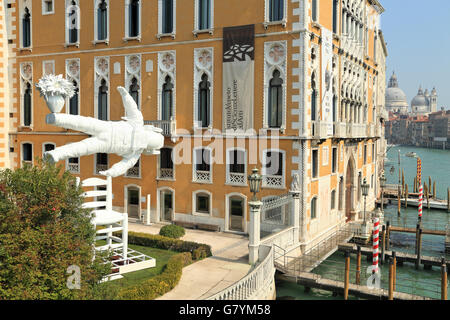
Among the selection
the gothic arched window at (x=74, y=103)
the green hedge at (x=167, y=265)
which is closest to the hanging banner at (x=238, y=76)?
the green hedge at (x=167, y=265)

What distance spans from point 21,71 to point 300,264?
22.6m

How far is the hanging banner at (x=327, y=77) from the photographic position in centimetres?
2425

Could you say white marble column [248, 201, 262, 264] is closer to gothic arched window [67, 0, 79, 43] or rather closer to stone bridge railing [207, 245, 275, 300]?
stone bridge railing [207, 245, 275, 300]

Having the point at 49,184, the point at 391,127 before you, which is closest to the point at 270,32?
the point at 49,184

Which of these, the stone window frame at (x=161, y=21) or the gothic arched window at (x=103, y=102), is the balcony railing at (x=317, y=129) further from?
the gothic arched window at (x=103, y=102)

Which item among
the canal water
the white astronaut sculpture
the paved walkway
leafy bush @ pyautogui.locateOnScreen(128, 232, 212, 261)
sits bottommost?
the canal water

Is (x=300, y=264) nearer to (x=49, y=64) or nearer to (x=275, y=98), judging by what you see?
(x=275, y=98)

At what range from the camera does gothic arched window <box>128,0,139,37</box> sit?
88.5 feet

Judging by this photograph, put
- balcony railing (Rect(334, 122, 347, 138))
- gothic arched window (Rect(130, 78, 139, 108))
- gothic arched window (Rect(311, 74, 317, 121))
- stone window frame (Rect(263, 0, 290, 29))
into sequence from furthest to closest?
gothic arched window (Rect(130, 78, 139, 108))
balcony railing (Rect(334, 122, 347, 138))
gothic arched window (Rect(311, 74, 317, 121))
stone window frame (Rect(263, 0, 290, 29))

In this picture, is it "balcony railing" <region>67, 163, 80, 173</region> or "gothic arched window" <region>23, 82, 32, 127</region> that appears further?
"gothic arched window" <region>23, 82, 32, 127</region>

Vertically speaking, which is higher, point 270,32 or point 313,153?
point 270,32

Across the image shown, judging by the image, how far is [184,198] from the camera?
2567cm

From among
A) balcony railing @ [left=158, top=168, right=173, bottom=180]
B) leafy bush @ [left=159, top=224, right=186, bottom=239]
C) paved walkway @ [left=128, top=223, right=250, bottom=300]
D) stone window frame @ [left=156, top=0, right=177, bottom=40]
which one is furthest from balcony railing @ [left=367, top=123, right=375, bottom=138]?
leafy bush @ [left=159, top=224, right=186, bottom=239]

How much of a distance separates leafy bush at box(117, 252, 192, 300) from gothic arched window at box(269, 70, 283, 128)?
30.8 ft
